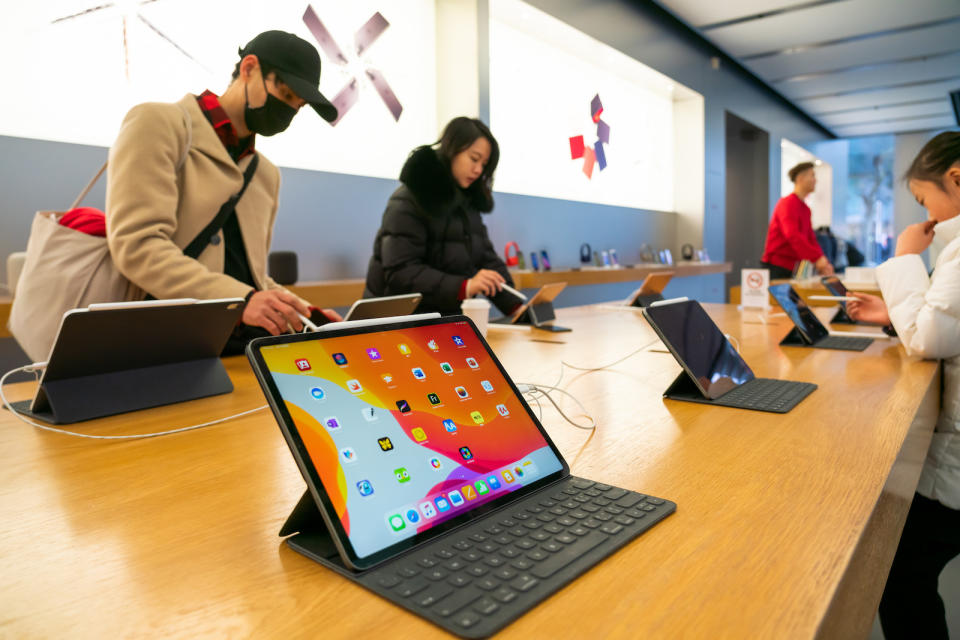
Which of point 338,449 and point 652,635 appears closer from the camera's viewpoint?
point 652,635

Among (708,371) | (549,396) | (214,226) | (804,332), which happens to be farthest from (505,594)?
(804,332)

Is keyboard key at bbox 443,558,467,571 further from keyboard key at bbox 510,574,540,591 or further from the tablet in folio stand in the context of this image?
the tablet in folio stand

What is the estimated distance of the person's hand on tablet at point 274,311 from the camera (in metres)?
1.13

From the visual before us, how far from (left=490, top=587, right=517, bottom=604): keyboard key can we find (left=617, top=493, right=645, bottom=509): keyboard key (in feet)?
0.60

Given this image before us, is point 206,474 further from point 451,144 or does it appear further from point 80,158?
point 80,158

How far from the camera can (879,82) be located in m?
7.74

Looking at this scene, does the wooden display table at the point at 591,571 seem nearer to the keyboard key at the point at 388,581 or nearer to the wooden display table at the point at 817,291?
the keyboard key at the point at 388,581

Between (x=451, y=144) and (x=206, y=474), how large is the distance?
1.75 meters

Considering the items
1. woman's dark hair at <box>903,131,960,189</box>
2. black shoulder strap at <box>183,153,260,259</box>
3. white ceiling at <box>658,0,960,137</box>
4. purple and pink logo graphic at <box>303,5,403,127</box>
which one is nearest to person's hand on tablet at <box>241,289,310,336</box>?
black shoulder strap at <box>183,153,260,259</box>

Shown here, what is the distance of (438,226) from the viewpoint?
2.23 meters

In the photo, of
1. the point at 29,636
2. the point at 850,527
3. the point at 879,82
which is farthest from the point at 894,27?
the point at 29,636

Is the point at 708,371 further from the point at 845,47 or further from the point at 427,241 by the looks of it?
the point at 845,47

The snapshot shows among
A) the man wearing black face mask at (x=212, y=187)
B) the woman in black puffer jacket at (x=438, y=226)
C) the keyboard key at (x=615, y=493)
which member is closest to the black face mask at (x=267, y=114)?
the man wearing black face mask at (x=212, y=187)

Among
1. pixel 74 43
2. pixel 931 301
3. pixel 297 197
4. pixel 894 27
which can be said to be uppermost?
pixel 894 27
